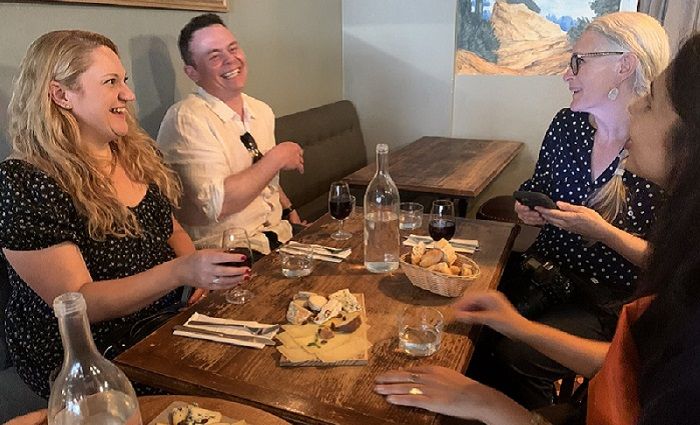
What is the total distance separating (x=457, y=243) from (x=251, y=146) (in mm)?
931

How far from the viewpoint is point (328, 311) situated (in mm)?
1237

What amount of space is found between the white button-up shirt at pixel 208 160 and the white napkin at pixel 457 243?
64 centimetres

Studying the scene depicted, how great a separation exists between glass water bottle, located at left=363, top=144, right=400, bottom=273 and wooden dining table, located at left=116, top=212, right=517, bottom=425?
0.04 meters

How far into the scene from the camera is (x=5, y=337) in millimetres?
1536

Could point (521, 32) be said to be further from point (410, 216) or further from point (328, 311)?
point (328, 311)

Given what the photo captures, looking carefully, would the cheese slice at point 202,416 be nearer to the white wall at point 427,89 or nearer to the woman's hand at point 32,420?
the woman's hand at point 32,420

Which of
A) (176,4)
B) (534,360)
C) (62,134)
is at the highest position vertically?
(176,4)

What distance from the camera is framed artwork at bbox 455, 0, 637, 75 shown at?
138 inches

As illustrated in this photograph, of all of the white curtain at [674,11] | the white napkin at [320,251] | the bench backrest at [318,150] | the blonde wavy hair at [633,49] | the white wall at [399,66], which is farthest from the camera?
the white wall at [399,66]

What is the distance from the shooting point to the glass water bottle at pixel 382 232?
59.6 inches

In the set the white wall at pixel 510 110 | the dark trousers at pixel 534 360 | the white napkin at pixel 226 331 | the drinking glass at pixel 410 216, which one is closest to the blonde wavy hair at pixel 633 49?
the dark trousers at pixel 534 360

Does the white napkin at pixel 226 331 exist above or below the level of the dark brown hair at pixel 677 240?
below

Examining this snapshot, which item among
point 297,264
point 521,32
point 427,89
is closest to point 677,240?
point 297,264

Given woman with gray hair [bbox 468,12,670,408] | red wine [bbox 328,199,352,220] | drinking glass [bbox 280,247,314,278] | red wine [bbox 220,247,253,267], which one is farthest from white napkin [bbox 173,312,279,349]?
woman with gray hair [bbox 468,12,670,408]
